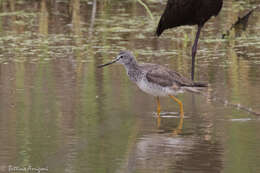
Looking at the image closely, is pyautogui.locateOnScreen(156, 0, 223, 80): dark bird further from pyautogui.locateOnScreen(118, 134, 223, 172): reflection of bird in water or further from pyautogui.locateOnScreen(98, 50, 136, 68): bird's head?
pyautogui.locateOnScreen(118, 134, 223, 172): reflection of bird in water

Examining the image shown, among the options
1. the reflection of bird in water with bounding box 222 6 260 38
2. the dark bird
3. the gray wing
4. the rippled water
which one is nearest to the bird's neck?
the gray wing

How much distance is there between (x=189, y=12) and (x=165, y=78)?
2.39m

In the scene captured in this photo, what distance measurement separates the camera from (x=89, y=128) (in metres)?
6.67

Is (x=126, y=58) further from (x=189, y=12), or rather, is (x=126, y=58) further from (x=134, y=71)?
(x=189, y=12)

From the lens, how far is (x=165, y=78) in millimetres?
7195

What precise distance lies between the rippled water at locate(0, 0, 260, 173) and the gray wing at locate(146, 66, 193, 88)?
0.30m

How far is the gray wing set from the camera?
7.15 m

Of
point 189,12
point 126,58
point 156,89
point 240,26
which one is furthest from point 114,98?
point 240,26

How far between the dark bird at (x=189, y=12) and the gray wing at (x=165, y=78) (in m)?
1.85

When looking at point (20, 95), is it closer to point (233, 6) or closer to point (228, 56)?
point (228, 56)

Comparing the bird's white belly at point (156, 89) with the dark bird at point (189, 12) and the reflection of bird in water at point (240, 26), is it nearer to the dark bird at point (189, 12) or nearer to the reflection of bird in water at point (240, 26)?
the dark bird at point (189, 12)

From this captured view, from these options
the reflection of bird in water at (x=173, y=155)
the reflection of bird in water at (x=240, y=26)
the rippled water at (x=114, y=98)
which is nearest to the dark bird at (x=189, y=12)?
the rippled water at (x=114, y=98)

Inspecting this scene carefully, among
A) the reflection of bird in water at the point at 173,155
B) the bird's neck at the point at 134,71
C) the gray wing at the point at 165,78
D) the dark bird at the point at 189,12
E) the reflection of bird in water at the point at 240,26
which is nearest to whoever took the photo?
the reflection of bird in water at the point at 173,155

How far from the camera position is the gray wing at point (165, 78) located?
7.15 meters
